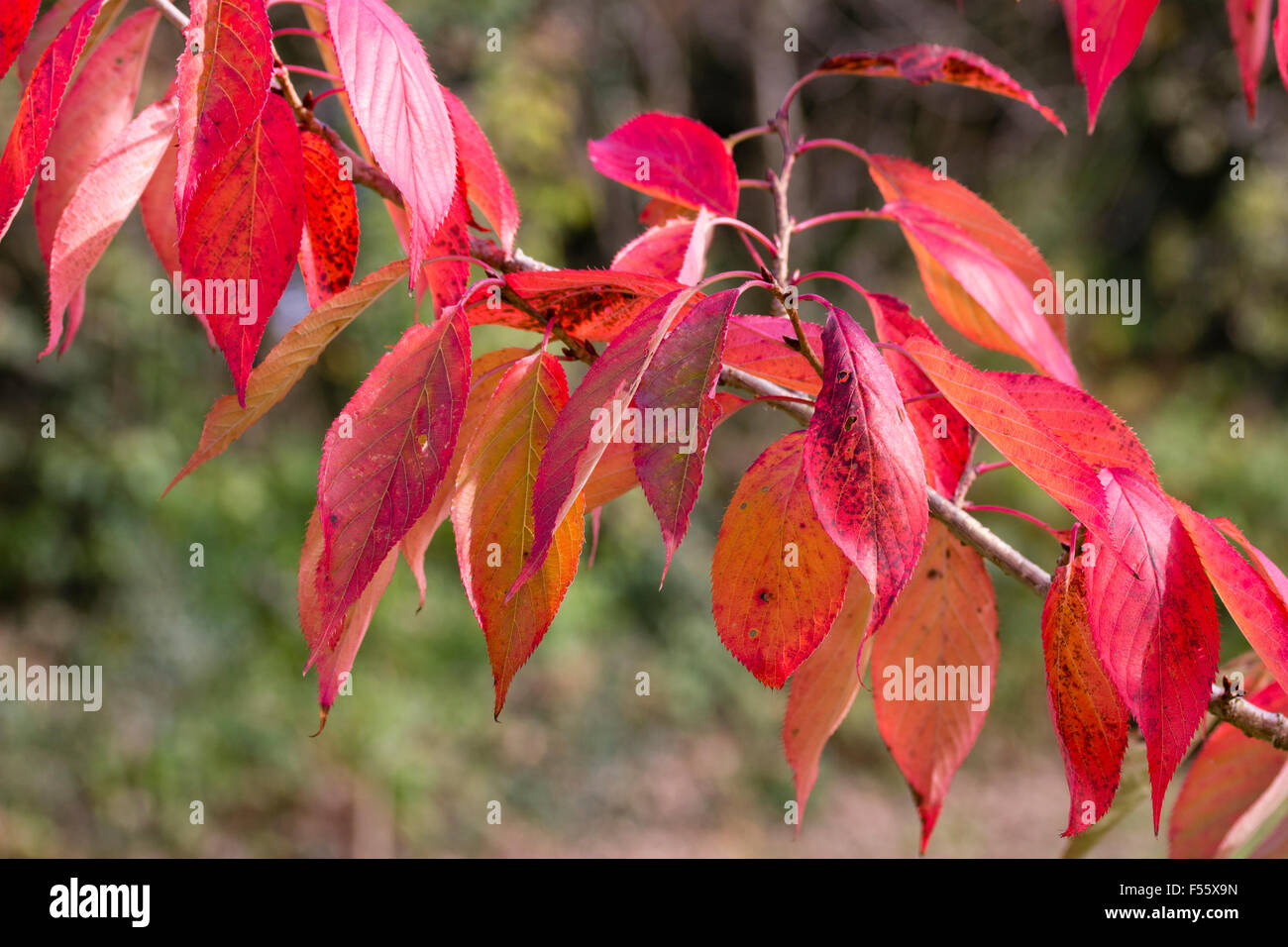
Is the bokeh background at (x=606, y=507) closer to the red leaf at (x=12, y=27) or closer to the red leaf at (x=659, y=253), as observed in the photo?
the red leaf at (x=659, y=253)

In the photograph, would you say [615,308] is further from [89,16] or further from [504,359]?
[89,16]

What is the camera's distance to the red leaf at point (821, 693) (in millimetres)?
622

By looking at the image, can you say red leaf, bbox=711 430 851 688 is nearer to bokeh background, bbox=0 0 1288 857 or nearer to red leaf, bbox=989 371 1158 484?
red leaf, bbox=989 371 1158 484

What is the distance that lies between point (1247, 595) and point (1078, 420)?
4.3 inches

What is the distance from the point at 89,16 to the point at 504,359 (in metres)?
0.25

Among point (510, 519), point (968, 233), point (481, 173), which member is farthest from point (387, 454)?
point (968, 233)

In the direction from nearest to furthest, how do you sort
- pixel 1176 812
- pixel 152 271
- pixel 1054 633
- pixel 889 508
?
1. pixel 889 508
2. pixel 1054 633
3. pixel 1176 812
4. pixel 152 271

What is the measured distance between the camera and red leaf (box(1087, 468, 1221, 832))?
40 centimetres

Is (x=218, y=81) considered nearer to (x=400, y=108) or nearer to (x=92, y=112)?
(x=400, y=108)

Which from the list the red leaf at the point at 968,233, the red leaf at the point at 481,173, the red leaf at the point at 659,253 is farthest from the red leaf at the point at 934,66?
the red leaf at the point at 481,173

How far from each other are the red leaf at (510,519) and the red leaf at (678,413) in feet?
0.21

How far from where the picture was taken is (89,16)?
433 mm

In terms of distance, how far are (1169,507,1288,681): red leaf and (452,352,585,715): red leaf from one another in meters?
0.29

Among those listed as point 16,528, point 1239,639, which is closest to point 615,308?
point 16,528
